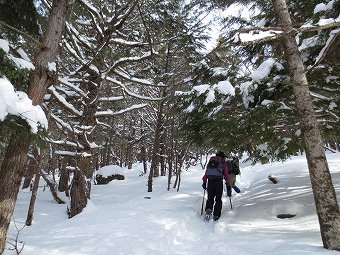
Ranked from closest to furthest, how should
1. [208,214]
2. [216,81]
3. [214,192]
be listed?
[216,81] → [208,214] → [214,192]

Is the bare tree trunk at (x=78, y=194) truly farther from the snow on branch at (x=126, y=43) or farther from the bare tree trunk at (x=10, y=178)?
the snow on branch at (x=126, y=43)

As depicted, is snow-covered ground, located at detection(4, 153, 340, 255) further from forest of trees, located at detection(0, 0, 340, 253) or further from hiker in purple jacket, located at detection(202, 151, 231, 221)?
forest of trees, located at detection(0, 0, 340, 253)

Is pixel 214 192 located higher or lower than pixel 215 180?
lower

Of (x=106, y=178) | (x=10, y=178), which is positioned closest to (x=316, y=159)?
(x=10, y=178)

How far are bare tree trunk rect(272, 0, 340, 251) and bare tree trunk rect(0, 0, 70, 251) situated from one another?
3.82 meters

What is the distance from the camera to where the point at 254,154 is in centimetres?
855

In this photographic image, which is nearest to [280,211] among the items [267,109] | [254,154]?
[254,154]

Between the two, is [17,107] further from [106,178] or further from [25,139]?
[106,178]

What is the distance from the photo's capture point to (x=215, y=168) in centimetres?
899

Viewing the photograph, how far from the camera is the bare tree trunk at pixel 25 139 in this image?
464 centimetres

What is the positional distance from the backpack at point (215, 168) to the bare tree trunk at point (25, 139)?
5.41 m

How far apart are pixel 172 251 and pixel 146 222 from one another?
1.45 metres

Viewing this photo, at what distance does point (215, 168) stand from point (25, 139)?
18.4ft

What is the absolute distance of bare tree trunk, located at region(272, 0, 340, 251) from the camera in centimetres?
479
